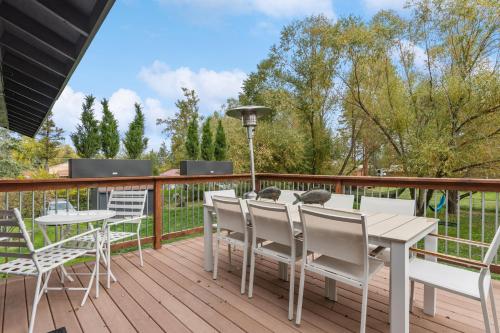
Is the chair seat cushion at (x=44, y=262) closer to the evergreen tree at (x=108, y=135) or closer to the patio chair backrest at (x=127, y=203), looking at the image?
the patio chair backrest at (x=127, y=203)

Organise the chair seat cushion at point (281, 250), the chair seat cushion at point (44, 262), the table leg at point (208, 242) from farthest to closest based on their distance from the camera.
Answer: the table leg at point (208, 242) < the chair seat cushion at point (281, 250) < the chair seat cushion at point (44, 262)

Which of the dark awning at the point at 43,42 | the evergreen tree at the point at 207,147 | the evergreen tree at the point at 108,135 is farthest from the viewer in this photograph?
the evergreen tree at the point at 207,147

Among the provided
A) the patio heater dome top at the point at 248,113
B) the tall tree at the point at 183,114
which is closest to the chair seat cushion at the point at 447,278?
the patio heater dome top at the point at 248,113

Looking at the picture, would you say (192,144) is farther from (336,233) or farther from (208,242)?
(336,233)

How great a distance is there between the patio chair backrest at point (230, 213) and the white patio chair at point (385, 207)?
1204mm

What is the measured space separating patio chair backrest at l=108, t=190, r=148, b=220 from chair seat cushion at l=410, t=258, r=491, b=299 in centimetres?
295

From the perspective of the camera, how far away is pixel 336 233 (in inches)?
72.8

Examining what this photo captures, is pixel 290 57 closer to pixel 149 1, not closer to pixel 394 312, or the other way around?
pixel 149 1

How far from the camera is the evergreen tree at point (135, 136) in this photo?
6.75 meters

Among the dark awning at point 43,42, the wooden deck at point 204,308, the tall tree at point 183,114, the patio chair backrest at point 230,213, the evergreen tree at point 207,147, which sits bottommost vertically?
the wooden deck at point 204,308

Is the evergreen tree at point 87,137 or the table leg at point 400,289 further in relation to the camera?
the evergreen tree at point 87,137

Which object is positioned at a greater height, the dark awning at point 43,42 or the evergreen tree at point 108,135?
the dark awning at point 43,42

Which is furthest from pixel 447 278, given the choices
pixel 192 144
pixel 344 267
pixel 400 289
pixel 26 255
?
pixel 192 144

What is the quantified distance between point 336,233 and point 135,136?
6.18 meters
